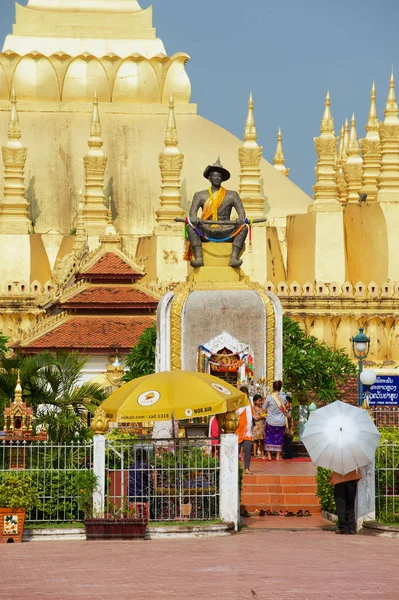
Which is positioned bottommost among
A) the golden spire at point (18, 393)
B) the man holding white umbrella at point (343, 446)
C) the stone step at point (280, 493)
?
the stone step at point (280, 493)

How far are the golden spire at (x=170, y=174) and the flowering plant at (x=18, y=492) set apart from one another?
94.8 feet

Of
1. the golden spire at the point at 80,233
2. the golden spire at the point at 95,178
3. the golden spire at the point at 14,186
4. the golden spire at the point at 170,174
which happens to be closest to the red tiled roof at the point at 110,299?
the golden spire at the point at 80,233

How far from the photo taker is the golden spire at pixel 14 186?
49094mm

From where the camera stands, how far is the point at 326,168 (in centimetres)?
4869

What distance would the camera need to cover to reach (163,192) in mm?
48906

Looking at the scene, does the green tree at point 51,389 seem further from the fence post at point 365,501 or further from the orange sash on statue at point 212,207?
the fence post at point 365,501

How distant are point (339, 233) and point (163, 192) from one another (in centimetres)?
469

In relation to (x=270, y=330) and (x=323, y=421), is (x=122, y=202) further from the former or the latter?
(x=323, y=421)

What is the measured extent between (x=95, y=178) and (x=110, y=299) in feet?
33.8

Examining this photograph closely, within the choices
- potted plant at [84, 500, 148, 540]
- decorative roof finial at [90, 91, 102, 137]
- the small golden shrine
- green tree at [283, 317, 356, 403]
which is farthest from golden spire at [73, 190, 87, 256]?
potted plant at [84, 500, 148, 540]

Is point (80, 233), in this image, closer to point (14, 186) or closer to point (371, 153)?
point (14, 186)

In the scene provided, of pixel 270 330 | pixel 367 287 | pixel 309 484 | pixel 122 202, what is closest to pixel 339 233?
pixel 367 287

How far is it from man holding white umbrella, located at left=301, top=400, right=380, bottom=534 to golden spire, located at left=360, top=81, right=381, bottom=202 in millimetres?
30469

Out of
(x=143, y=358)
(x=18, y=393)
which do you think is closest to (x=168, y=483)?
(x=18, y=393)
